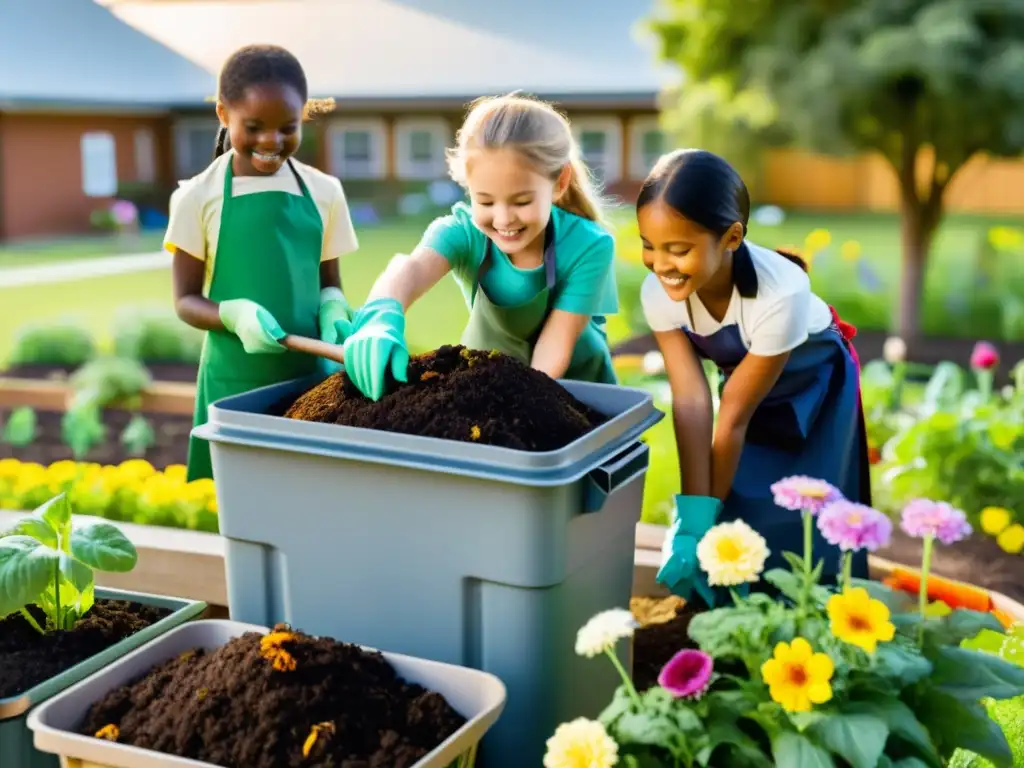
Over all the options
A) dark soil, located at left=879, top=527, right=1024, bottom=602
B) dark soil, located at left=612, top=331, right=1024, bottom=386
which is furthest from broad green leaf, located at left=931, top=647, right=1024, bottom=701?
dark soil, located at left=612, top=331, right=1024, bottom=386

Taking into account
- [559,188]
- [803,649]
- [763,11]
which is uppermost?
[763,11]

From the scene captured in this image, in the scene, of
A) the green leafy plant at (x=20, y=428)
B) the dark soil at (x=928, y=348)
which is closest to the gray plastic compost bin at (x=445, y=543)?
the green leafy plant at (x=20, y=428)

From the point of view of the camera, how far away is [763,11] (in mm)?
6352

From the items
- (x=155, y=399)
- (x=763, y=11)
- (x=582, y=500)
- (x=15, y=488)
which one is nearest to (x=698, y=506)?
(x=582, y=500)

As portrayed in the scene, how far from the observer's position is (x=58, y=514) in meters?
1.99

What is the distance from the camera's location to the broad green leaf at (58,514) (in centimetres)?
198

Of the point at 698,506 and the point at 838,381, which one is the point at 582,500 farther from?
the point at 838,381

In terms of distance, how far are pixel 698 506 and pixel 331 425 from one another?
71 cm

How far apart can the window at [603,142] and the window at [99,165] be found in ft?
21.8

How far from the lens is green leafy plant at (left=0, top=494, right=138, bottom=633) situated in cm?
181

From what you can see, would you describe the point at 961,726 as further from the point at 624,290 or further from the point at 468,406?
the point at 624,290

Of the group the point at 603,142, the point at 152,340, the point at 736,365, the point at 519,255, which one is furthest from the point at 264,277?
the point at 603,142

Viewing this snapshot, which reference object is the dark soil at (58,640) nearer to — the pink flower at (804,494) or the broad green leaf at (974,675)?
the pink flower at (804,494)

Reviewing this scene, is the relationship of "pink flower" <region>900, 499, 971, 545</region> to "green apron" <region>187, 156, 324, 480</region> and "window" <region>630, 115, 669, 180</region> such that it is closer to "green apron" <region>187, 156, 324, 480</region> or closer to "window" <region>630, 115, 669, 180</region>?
"green apron" <region>187, 156, 324, 480</region>
